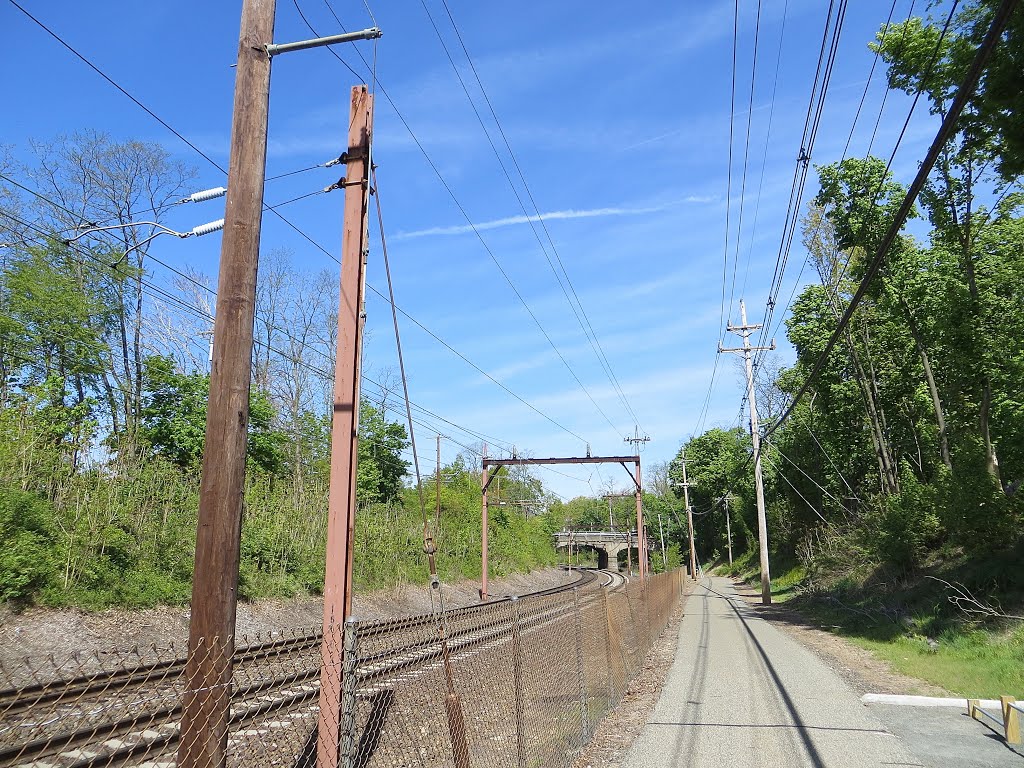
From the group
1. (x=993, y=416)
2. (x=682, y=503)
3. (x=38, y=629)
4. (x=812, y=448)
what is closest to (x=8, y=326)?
(x=38, y=629)

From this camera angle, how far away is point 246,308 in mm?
4367

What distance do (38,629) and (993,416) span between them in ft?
88.7

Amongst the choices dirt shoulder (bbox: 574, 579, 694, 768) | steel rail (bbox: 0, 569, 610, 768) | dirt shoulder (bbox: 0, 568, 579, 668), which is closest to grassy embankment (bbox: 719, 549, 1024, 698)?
dirt shoulder (bbox: 574, 579, 694, 768)

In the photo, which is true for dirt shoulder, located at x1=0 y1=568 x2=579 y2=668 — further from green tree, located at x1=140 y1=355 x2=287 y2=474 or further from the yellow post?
the yellow post

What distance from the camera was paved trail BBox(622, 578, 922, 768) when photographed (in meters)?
6.97

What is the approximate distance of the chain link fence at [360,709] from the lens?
4242mm

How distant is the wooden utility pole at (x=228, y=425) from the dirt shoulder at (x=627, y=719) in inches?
166

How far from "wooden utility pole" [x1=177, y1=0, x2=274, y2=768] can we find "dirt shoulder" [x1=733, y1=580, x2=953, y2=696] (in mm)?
10240

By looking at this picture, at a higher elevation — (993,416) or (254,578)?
(993,416)

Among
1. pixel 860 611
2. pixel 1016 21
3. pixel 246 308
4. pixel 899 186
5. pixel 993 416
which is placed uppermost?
pixel 899 186

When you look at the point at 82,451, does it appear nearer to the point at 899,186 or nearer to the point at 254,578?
the point at 254,578

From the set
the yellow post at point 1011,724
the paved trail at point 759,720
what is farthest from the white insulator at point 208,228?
the yellow post at point 1011,724

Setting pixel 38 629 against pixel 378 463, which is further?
pixel 378 463

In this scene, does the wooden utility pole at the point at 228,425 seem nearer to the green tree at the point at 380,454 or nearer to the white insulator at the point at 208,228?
the white insulator at the point at 208,228
